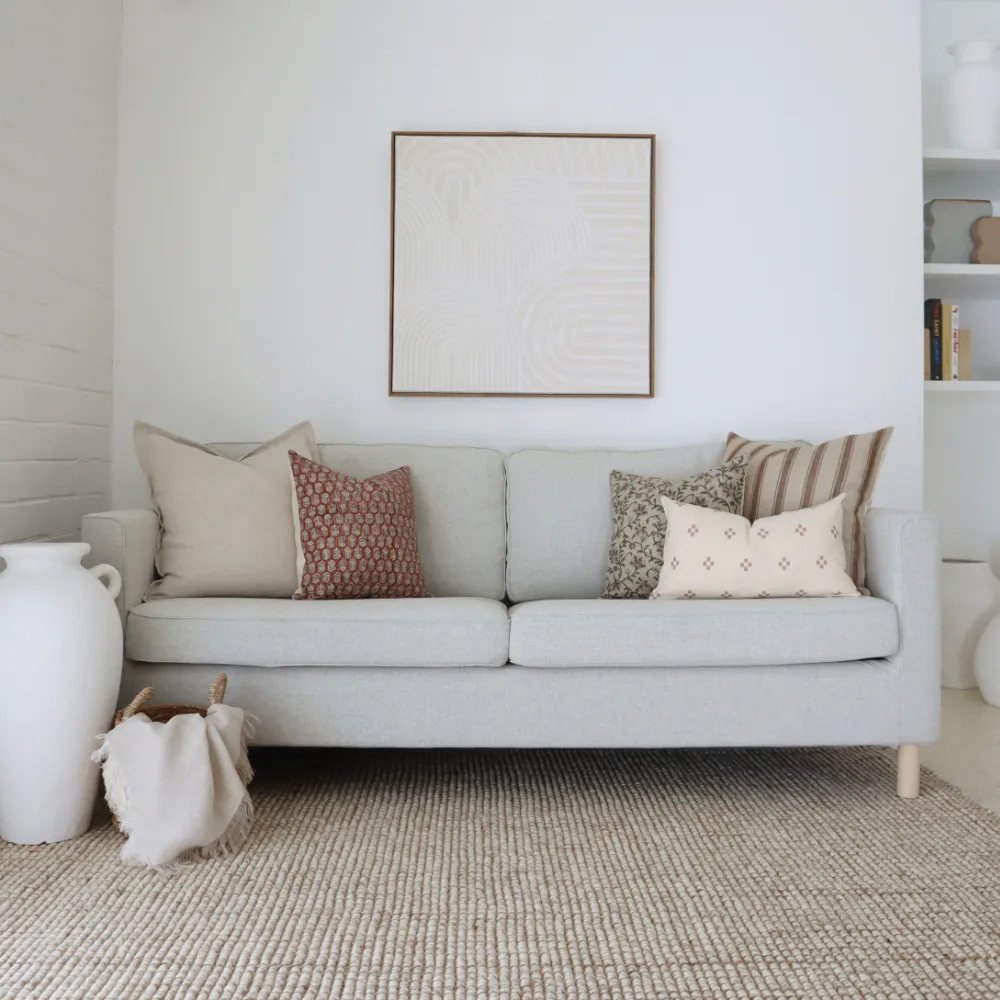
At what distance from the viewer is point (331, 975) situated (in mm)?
1572

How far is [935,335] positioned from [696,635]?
1980 millimetres

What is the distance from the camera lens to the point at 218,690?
231cm

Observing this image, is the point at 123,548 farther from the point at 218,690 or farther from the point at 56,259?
the point at 56,259

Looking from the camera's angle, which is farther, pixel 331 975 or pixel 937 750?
pixel 937 750

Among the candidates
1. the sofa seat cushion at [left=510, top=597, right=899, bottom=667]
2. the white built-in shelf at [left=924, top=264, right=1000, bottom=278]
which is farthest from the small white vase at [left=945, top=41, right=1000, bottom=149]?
the sofa seat cushion at [left=510, top=597, right=899, bottom=667]

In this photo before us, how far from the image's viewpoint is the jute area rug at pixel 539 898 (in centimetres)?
157

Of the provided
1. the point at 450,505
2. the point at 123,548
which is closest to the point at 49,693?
the point at 123,548

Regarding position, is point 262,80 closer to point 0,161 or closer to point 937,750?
point 0,161

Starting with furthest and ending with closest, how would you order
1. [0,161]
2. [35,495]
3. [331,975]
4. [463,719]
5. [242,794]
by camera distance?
1. [35,495]
2. [0,161]
3. [463,719]
4. [242,794]
5. [331,975]

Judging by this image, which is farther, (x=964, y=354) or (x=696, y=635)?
(x=964, y=354)

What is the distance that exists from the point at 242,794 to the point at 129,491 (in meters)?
1.64

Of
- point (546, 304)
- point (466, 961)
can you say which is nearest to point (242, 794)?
point (466, 961)

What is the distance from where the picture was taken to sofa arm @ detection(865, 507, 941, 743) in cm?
246

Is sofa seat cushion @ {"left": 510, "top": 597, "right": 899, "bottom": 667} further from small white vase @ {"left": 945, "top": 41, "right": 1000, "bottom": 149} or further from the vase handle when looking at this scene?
small white vase @ {"left": 945, "top": 41, "right": 1000, "bottom": 149}
